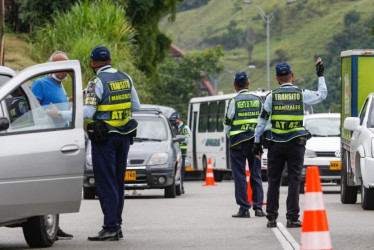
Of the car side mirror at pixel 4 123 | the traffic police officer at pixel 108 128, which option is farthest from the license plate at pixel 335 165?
the car side mirror at pixel 4 123

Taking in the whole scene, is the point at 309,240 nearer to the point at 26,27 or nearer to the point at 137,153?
the point at 137,153

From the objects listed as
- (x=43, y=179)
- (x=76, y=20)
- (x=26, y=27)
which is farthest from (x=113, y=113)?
(x=26, y=27)

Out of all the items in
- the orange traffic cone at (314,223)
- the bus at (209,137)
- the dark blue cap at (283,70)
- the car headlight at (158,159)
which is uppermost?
the dark blue cap at (283,70)

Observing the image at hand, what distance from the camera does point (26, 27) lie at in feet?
142

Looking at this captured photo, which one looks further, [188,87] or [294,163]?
[188,87]

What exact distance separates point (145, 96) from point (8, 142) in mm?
27725

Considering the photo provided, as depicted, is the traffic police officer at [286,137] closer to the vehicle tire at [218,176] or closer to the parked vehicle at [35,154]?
the parked vehicle at [35,154]

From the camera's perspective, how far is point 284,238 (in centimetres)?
1174

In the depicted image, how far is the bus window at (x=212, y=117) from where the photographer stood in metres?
40.3

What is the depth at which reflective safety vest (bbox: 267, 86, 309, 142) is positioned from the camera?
13062 millimetres

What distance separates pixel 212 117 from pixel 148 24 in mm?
7426

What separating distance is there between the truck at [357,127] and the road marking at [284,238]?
328cm

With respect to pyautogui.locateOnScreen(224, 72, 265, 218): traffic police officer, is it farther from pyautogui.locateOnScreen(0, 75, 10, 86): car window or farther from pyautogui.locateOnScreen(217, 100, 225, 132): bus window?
pyautogui.locateOnScreen(217, 100, 225, 132): bus window

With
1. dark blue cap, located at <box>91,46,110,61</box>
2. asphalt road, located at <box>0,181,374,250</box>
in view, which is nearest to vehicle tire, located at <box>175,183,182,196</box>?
asphalt road, located at <box>0,181,374,250</box>
